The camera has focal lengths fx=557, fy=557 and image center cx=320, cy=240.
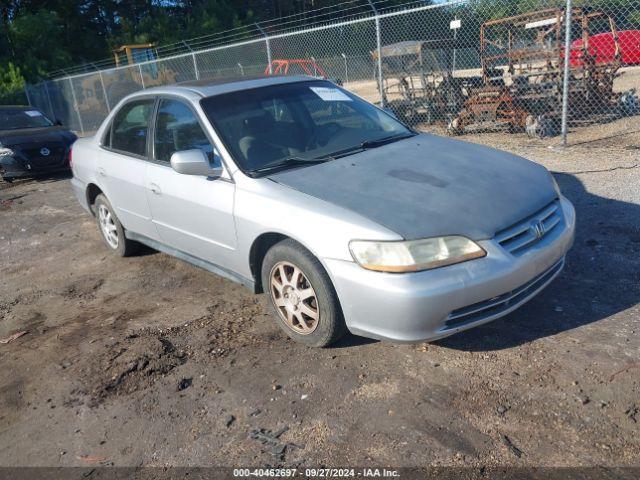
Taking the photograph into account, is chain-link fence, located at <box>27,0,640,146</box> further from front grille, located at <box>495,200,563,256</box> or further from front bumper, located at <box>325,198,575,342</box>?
front bumper, located at <box>325,198,575,342</box>

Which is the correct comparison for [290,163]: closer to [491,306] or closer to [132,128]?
[491,306]

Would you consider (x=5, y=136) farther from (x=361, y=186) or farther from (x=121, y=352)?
(x=361, y=186)

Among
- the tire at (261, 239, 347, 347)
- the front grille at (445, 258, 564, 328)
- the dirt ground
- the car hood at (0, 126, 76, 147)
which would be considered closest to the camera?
the dirt ground

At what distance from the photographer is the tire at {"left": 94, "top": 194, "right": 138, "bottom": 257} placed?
5.42m

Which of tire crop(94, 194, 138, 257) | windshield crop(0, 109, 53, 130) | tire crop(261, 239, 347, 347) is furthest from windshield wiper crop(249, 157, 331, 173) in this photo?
windshield crop(0, 109, 53, 130)

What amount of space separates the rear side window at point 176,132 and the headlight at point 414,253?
1.54 metres

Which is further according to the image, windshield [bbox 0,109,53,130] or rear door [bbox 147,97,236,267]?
windshield [bbox 0,109,53,130]

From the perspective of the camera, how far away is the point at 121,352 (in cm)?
374

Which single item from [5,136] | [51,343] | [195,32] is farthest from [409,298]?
[195,32]

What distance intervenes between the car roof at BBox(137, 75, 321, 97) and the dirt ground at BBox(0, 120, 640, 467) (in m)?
1.59

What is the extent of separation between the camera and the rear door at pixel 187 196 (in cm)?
381

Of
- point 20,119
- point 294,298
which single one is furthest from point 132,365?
point 20,119

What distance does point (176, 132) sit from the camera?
433 cm

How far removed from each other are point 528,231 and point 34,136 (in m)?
10.00
